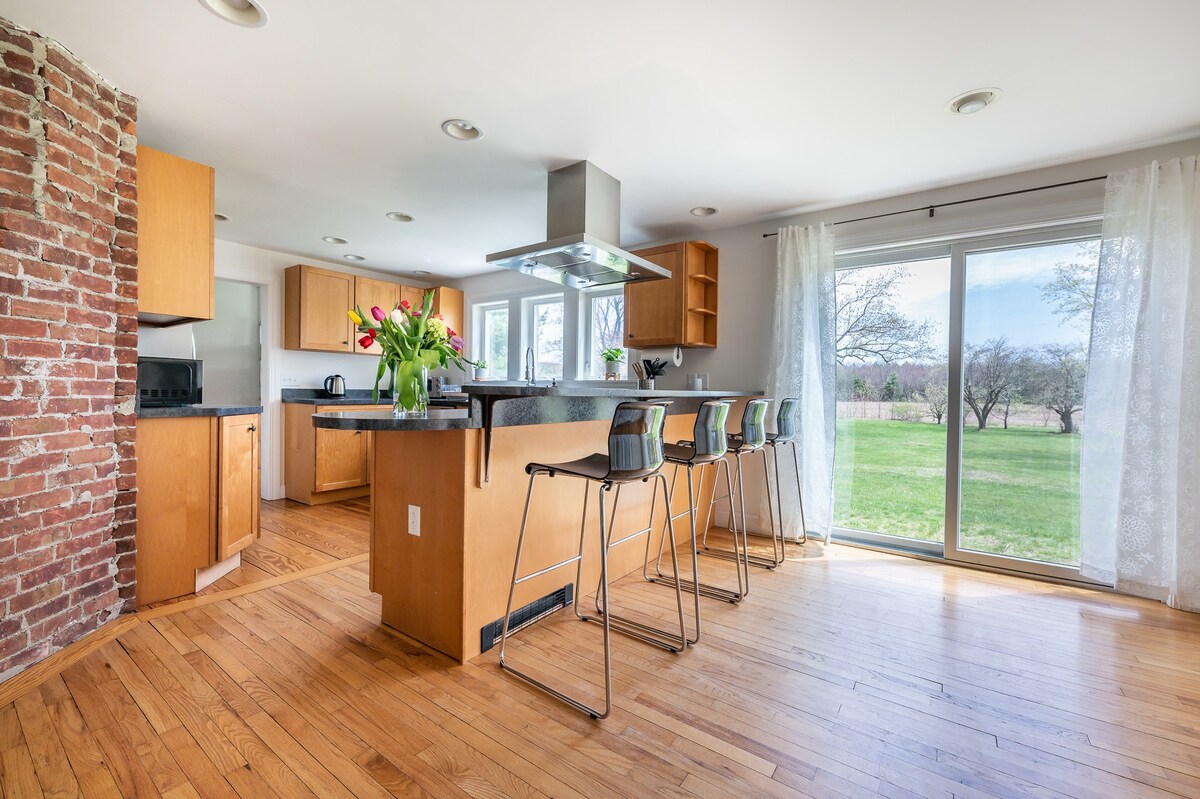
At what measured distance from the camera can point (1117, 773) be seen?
4.63 ft

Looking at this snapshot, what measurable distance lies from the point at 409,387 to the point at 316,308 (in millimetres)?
3463

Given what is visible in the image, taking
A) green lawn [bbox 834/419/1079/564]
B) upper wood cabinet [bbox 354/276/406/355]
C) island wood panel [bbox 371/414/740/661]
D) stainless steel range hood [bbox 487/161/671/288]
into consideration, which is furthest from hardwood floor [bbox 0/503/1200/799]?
upper wood cabinet [bbox 354/276/406/355]

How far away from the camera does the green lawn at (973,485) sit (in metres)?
2.96

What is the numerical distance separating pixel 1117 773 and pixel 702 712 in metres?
1.15

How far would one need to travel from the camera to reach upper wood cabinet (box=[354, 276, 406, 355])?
16.9ft

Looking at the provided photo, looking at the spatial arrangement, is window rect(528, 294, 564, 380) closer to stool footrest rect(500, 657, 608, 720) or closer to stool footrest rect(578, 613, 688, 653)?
stool footrest rect(578, 613, 688, 653)

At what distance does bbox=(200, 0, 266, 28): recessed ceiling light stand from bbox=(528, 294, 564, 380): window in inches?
138

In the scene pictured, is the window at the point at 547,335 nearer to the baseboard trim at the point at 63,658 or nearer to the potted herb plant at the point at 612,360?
the potted herb plant at the point at 612,360

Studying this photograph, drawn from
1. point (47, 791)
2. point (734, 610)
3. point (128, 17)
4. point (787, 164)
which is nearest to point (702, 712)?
point (734, 610)

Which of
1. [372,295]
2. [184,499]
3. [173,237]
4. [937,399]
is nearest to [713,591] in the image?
[937,399]

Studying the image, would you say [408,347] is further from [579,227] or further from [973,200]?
[973,200]

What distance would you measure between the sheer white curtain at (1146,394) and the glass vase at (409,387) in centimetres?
348

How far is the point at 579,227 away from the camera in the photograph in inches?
113

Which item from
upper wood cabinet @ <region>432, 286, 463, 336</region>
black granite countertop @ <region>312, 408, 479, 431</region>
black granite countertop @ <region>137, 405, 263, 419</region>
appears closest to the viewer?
black granite countertop @ <region>312, 408, 479, 431</region>
